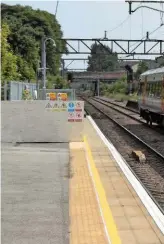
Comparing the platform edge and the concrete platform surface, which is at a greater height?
the concrete platform surface

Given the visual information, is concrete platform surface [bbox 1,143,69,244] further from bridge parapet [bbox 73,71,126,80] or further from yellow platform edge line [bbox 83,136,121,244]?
bridge parapet [bbox 73,71,126,80]

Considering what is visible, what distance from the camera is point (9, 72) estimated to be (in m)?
31.4

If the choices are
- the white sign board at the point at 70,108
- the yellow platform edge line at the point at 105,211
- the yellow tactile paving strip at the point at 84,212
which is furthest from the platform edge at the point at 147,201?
the white sign board at the point at 70,108

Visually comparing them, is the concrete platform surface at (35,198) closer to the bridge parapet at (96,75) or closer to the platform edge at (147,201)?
the platform edge at (147,201)

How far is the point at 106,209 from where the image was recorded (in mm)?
7320

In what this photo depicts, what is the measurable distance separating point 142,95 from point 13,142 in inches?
528

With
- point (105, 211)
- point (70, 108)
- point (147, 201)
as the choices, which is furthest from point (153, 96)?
point (105, 211)

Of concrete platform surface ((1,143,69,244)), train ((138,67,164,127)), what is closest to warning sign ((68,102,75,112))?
concrete platform surface ((1,143,69,244))

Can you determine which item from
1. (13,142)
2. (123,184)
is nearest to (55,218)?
(123,184)

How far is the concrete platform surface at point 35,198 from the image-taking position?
6012 millimetres

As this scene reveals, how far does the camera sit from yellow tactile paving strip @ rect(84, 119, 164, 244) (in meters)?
6.03

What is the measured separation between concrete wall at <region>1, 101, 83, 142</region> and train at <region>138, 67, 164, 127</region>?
21.6 ft

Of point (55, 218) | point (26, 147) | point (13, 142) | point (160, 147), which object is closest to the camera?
point (55, 218)

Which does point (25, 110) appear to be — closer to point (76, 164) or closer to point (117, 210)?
point (76, 164)
